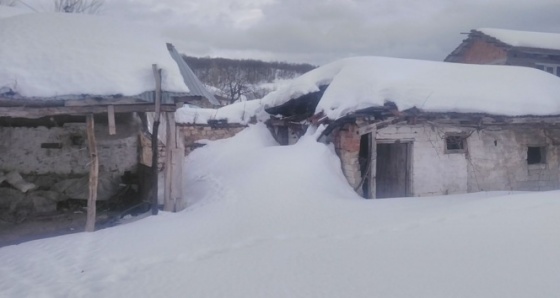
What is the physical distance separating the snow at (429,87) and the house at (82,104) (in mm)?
3578

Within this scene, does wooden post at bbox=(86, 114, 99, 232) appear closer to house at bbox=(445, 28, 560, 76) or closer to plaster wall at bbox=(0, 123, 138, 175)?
plaster wall at bbox=(0, 123, 138, 175)

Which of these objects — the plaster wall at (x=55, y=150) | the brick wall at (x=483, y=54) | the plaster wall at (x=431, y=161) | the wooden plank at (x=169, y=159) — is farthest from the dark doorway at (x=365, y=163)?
the brick wall at (x=483, y=54)

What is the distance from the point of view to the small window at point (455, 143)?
10461 mm

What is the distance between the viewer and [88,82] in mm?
7215

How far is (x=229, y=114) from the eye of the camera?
17.2 m

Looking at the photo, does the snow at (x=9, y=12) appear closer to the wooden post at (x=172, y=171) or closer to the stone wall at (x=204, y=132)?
the wooden post at (x=172, y=171)

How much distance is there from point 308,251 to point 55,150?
308 inches

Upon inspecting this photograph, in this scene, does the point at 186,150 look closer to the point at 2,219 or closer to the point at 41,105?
the point at 2,219

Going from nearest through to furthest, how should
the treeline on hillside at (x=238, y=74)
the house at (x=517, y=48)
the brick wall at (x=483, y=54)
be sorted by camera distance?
the house at (x=517, y=48) < the brick wall at (x=483, y=54) < the treeline on hillside at (x=238, y=74)

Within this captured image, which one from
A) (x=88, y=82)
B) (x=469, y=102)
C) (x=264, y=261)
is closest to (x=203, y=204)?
(x=88, y=82)

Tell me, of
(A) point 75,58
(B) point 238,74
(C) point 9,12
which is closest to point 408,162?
(A) point 75,58

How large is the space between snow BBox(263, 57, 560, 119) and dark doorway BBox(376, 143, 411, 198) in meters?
1.40

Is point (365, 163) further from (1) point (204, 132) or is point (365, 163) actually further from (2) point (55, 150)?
(1) point (204, 132)

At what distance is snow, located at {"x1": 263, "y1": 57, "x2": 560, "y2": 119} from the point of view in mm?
9778
